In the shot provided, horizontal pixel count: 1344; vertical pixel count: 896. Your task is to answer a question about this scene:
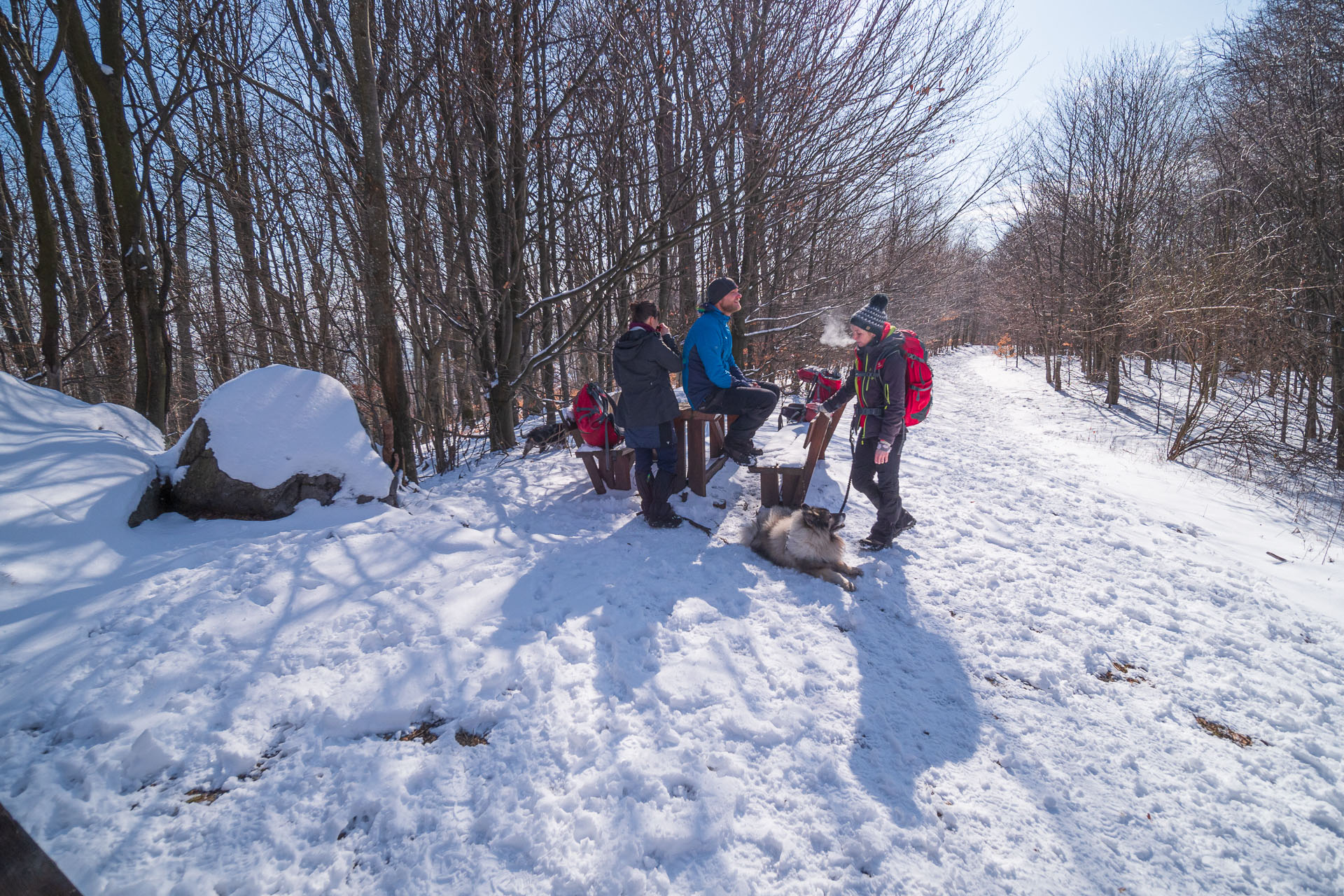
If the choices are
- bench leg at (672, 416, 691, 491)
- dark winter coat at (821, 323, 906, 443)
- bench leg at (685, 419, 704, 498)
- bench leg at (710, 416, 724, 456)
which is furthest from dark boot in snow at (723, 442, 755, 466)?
dark winter coat at (821, 323, 906, 443)

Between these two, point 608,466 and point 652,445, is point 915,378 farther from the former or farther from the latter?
point 608,466

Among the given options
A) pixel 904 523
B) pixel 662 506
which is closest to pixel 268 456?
pixel 662 506

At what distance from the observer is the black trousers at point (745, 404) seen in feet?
15.4

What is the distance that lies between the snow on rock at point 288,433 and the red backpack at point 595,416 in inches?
68.2

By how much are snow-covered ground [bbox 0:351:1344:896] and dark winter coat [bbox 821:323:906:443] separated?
3.64 ft

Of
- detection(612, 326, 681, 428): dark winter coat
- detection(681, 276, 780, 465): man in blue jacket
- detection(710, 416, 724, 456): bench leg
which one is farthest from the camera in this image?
detection(710, 416, 724, 456): bench leg

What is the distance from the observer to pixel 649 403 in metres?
4.38

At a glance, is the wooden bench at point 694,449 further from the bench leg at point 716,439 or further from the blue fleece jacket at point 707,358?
the bench leg at point 716,439

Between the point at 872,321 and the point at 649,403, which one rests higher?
the point at 872,321

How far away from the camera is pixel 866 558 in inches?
168

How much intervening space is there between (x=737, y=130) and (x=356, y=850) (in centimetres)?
653

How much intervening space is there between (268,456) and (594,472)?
8.28 ft

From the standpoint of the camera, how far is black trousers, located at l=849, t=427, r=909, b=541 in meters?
4.32

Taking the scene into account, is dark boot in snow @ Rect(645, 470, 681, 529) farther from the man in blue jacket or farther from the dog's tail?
the man in blue jacket
